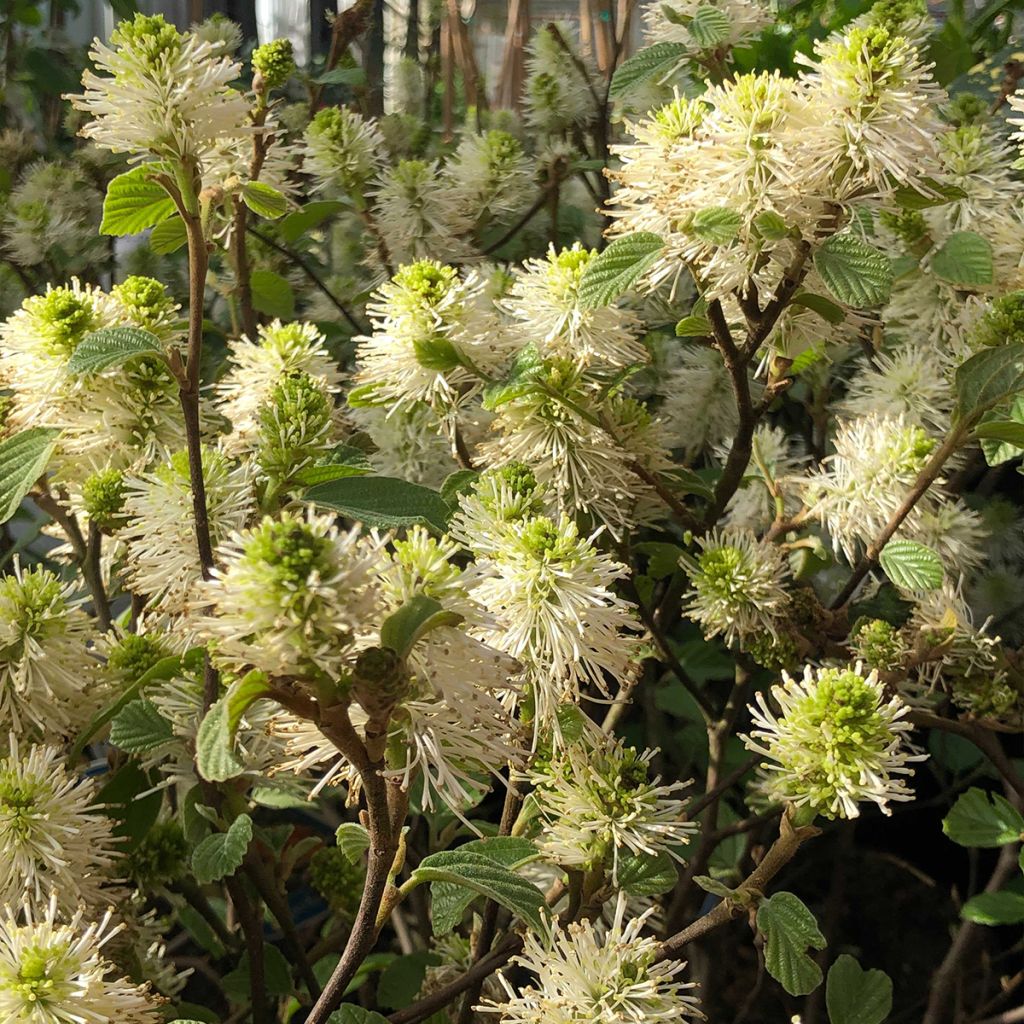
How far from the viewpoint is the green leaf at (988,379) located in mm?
505

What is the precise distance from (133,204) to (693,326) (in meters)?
0.27

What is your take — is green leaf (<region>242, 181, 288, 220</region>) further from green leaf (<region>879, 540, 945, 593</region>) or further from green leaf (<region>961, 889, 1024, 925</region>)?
green leaf (<region>961, 889, 1024, 925</region>)

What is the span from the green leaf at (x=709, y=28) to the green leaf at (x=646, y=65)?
0.03 metres

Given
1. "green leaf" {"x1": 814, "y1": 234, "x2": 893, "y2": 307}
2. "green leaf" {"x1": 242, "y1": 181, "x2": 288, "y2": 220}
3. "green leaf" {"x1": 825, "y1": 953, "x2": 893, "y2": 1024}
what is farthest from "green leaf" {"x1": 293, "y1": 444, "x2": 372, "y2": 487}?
"green leaf" {"x1": 825, "y1": 953, "x2": 893, "y2": 1024}

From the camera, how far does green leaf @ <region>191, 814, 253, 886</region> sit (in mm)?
430

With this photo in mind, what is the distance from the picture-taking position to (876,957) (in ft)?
3.16

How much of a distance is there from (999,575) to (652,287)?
52cm

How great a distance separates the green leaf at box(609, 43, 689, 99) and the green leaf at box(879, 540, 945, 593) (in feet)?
1.26

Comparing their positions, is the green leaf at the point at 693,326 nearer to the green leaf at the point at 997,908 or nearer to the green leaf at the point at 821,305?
the green leaf at the point at 821,305

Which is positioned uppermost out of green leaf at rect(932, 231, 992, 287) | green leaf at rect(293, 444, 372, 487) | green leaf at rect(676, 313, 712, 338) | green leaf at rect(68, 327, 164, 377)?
green leaf at rect(68, 327, 164, 377)

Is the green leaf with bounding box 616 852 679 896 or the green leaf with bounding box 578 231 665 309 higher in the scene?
the green leaf with bounding box 578 231 665 309

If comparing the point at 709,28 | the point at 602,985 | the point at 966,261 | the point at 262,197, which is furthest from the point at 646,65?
the point at 602,985

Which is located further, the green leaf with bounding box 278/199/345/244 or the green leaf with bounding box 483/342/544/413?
the green leaf with bounding box 278/199/345/244

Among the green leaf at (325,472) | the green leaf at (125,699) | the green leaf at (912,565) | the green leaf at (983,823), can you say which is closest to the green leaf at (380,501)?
the green leaf at (325,472)
